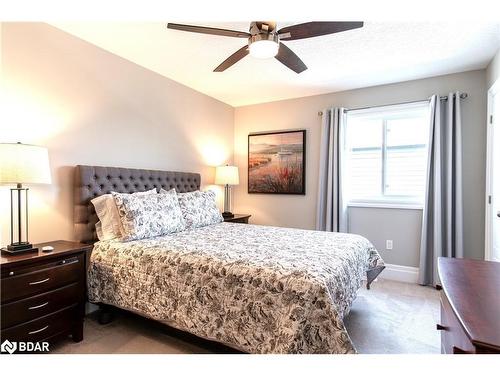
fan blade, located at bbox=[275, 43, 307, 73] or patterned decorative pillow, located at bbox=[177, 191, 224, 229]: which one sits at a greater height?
fan blade, located at bbox=[275, 43, 307, 73]

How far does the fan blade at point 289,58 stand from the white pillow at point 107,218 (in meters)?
1.89

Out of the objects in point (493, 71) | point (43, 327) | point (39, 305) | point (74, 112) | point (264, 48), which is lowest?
point (43, 327)

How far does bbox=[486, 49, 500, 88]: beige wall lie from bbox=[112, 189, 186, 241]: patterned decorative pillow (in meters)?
3.39

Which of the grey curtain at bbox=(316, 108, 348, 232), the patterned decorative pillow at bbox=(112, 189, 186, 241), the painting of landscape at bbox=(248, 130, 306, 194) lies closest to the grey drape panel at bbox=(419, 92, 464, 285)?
the grey curtain at bbox=(316, 108, 348, 232)

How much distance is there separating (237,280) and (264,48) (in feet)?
5.10

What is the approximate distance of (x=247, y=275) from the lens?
1615mm

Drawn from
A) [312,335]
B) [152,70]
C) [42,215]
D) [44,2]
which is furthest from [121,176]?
[44,2]

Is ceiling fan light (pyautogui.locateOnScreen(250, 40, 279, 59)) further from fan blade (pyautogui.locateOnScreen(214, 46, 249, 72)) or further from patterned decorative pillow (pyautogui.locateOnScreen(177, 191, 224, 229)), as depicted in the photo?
patterned decorative pillow (pyautogui.locateOnScreen(177, 191, 224, 229))

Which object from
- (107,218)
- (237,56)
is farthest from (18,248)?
(237,56)

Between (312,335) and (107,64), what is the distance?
2.99m

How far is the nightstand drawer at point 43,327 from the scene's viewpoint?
1642 mm

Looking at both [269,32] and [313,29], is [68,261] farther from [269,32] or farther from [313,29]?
[313,29]

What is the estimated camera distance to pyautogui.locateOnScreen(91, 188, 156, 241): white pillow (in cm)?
237

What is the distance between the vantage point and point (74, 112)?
2.48 meters
